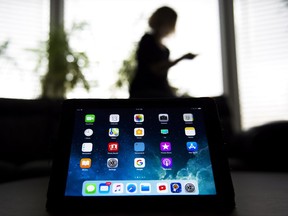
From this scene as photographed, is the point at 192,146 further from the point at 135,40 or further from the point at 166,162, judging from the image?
the point at 135,40

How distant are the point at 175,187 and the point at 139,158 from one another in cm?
7

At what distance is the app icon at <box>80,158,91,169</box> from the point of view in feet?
1.40

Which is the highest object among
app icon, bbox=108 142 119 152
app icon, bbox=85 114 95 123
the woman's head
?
the woman's head

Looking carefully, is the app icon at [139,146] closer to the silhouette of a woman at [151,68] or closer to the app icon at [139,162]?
the app icon at [139,162]

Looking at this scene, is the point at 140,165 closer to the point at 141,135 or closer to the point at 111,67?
the point at 141,135

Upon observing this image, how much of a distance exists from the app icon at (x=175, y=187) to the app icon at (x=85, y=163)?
0.13 m

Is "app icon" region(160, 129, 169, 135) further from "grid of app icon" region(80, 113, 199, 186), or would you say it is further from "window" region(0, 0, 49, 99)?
"window" region(0, 0, 49, 99)

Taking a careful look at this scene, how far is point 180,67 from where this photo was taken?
8.82 ft

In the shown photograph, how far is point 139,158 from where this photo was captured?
0.43m

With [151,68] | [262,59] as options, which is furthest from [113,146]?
[262,59]

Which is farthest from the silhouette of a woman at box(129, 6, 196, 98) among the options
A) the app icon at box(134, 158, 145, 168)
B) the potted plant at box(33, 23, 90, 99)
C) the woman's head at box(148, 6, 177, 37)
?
the app icon at box(134, 158, 145, 168)

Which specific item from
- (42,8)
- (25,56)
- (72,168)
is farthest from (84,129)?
(42,8)

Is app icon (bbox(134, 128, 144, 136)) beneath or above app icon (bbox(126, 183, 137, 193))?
above

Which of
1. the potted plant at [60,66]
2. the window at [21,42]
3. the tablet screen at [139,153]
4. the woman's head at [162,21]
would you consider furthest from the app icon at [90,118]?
the window at [21,42]
